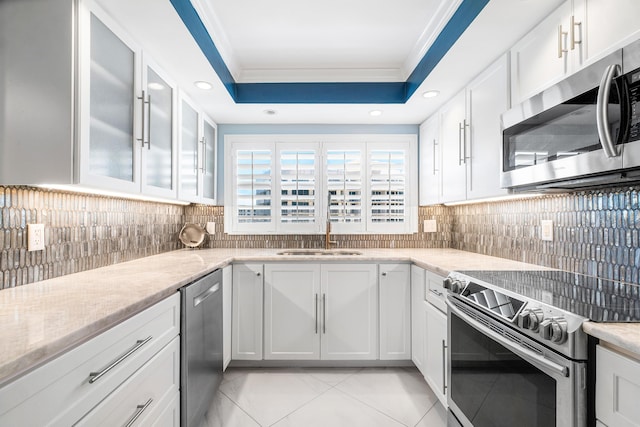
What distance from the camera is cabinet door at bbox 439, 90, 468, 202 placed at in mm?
2240

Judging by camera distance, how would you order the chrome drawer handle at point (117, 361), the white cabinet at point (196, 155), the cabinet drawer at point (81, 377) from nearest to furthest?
the cabinet drawer at point (81, 377)
the chrome drawer handle at point (117, 361)
the white cabinet at point (196, 155)

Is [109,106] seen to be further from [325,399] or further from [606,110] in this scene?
[325,399]

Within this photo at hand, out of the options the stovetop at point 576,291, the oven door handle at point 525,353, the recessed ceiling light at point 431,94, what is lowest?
the oven door handle at point 525,353

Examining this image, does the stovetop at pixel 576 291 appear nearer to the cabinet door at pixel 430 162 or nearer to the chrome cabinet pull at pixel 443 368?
the chrome cabinet pull at pixel 443 368

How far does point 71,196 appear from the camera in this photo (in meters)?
1.67

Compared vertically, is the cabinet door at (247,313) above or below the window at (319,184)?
below

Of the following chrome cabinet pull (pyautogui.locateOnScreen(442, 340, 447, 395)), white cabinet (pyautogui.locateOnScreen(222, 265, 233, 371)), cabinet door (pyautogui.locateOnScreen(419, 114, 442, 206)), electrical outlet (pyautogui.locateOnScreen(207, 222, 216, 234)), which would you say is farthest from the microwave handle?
electrical outlet (pyautogui.locateOnScreen(207, 222, 216, 234))

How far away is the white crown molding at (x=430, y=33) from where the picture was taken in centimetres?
178

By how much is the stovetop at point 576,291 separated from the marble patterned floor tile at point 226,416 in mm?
1487

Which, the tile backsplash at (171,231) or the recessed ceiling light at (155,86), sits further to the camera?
the recessed ceiling light at (155,86)

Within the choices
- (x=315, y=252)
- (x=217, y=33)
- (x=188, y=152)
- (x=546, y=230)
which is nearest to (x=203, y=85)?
(x=217, y=33)

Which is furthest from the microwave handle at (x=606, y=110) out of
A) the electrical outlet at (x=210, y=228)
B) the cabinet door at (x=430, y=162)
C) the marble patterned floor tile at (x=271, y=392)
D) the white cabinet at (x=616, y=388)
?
the electrical outlet at (x=210, y=228)

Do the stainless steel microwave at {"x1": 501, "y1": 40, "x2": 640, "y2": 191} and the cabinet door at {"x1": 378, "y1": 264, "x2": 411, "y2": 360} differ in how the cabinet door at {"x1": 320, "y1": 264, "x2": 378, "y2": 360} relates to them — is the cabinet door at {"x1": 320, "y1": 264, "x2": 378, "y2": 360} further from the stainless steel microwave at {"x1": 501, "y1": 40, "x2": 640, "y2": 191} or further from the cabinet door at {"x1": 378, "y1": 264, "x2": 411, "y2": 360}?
the stainless steel microwave at {"x1": 501, "y1": 40, "x2": 640, "y2": 191}

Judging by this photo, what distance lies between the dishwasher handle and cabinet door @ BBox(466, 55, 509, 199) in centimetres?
173
